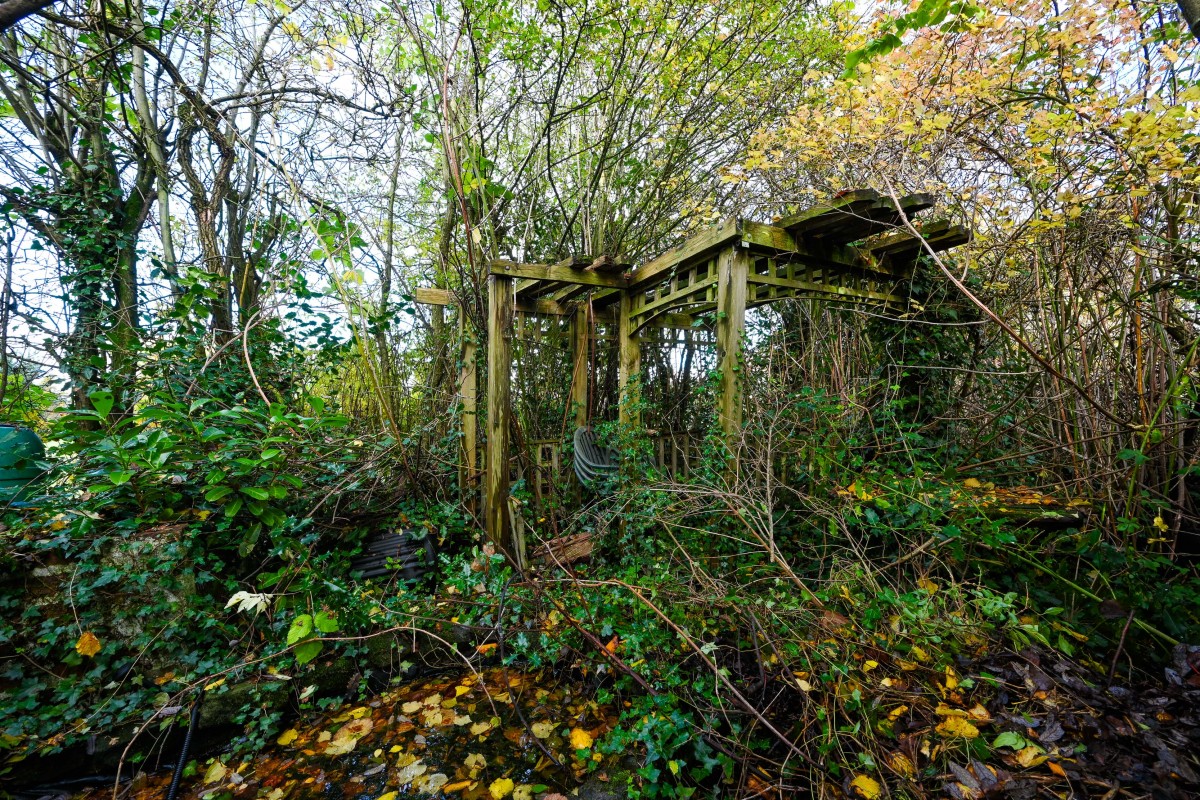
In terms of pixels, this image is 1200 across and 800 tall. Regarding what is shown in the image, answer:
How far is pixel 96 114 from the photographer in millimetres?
4758

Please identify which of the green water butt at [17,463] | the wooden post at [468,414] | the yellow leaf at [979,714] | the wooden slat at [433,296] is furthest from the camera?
the wooden slat at [433,296]

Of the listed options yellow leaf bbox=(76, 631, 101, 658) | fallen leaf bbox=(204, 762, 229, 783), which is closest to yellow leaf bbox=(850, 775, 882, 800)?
fallen leaf bbox=(204, 762, 229, 783)

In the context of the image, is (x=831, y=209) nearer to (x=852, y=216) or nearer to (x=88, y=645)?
(x=852, y=216)

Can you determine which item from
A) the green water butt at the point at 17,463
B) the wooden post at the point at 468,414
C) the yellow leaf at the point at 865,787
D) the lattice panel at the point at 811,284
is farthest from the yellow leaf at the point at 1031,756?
the green water butt at the point at 17,463

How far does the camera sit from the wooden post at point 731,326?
351cm

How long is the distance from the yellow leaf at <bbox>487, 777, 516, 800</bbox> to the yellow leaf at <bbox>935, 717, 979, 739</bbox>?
167 centimetres

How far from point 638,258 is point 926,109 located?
119 inches

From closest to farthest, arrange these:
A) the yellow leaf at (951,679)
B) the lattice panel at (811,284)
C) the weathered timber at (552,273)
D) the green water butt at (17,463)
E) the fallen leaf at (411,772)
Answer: the yellow leaf at (951,679) → the fallen leaf at (411,772) → the green water butt at (17,463) → the lattice panel at (811,284) → the weathered timber at (552,273)

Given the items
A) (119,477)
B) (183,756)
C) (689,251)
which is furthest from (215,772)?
(689,251)

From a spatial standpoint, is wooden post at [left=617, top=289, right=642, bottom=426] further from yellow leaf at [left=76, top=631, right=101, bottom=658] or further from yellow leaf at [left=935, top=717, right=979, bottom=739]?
yellow leaf at [left=76, top=631, right=101, bottom=658]

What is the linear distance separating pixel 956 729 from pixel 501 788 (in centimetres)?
176

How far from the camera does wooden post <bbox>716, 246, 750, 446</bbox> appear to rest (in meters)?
3.51

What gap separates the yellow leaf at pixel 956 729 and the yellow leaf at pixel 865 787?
328 millimetres

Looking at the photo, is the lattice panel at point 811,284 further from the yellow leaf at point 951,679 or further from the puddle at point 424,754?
the puddle at point 424,754
